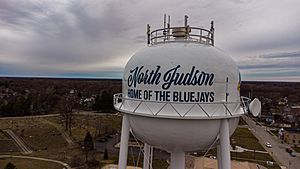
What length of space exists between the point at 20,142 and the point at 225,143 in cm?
4461

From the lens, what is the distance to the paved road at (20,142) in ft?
136

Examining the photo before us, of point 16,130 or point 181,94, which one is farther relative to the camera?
point 16,130


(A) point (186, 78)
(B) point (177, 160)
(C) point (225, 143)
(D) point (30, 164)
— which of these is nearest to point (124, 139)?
(B) point (177, 160)

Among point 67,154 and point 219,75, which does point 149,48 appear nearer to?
point 219,75

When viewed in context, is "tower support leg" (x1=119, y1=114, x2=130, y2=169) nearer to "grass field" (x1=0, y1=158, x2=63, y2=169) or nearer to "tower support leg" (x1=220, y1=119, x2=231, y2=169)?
"tower support leg" (x1=220, y1=119, x2=231, y2=169)

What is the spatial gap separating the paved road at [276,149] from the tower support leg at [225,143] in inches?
725

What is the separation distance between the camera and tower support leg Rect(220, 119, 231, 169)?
8.93m

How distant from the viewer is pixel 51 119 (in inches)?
2493

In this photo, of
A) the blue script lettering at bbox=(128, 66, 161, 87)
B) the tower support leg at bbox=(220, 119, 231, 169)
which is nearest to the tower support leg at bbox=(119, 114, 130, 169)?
the blue script lettering at bbox=(128, 66, 161, 87)

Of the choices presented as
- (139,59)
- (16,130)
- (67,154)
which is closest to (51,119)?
(16,130)

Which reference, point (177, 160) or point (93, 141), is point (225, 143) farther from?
point (93, 141)

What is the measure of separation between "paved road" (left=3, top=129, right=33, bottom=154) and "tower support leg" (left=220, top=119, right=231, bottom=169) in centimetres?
3807

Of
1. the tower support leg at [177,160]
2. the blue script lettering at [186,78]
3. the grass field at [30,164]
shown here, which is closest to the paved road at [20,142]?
the grass field at [30,164]

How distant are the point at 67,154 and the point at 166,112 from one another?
33.3 metres
